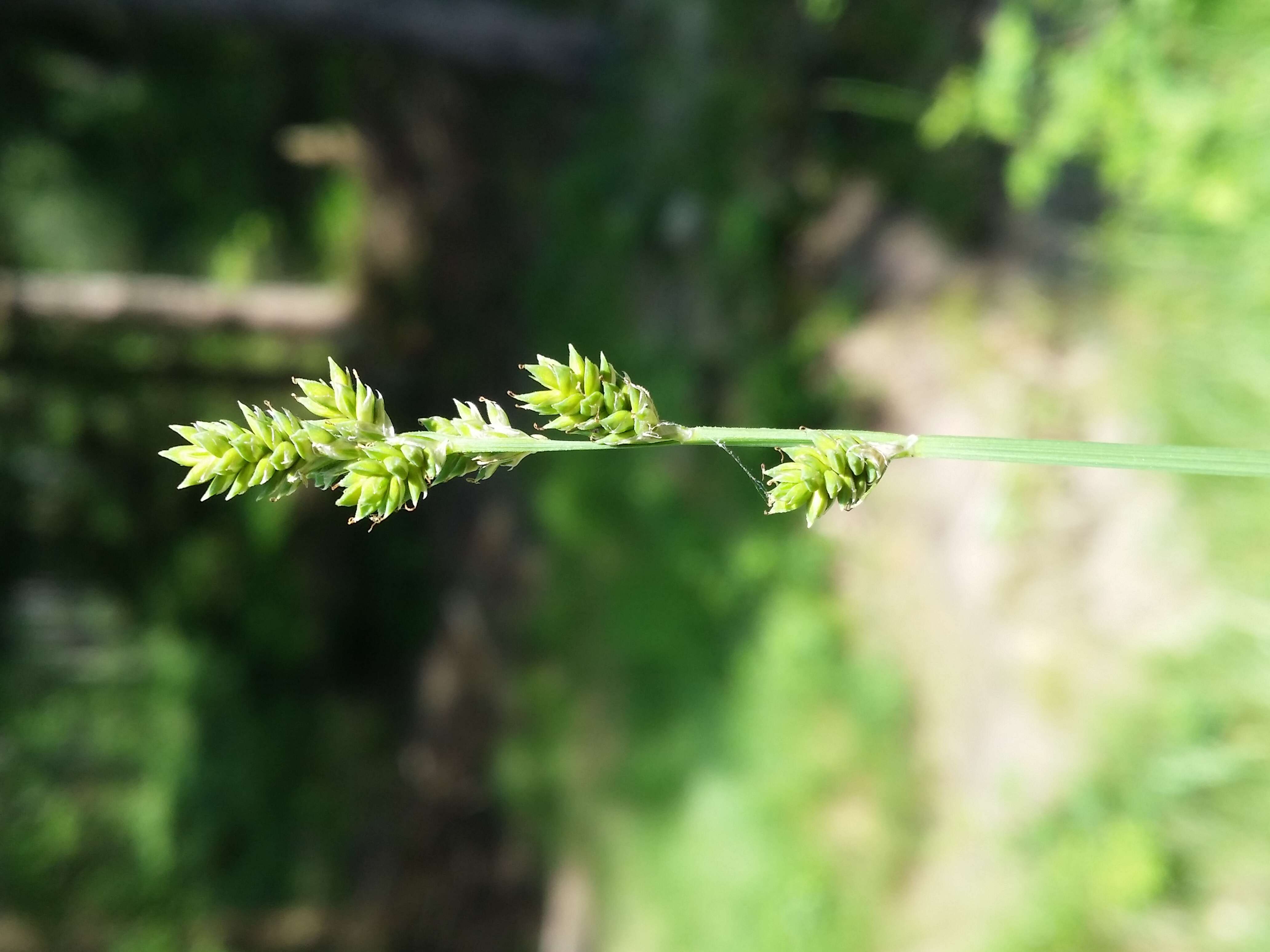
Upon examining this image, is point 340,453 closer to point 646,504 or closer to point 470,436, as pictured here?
point 470,436

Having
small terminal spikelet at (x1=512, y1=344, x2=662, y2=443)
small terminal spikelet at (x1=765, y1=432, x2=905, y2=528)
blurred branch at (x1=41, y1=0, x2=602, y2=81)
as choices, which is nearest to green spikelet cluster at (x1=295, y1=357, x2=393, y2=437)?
small terminal spikelet at (x1=512, y1=344, x2=662, y2=443)

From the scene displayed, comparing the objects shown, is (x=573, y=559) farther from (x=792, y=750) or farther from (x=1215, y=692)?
(x=1215, y=692)

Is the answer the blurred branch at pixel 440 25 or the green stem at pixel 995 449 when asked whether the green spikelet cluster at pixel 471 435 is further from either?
the blurred branch at pixel 440 25

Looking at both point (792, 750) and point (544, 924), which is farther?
point (544, 924)

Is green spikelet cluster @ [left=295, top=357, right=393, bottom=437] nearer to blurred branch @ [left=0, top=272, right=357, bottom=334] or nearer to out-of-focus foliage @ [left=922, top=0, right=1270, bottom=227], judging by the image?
out-of-focus foliage @ [left=922, top=0, right=1270, bottom=227]

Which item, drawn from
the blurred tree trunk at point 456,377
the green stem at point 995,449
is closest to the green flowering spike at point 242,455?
the green stem at point 995,449

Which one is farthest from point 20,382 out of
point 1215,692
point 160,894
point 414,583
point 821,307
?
point 1215,692

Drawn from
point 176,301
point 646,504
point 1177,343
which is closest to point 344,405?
point 1177,343
